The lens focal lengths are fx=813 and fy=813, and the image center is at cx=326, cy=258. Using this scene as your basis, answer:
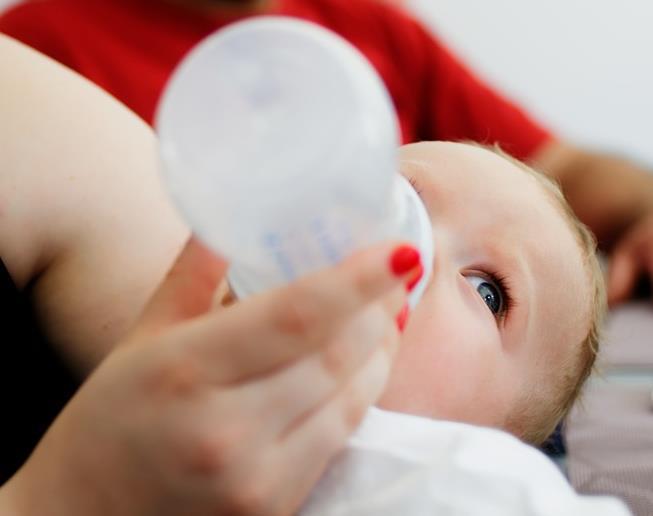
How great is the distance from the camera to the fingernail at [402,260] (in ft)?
1.34

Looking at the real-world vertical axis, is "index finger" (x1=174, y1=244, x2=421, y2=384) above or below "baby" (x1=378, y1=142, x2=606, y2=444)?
above

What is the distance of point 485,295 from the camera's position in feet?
2.34

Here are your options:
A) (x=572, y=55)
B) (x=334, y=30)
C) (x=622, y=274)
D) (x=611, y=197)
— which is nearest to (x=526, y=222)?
(x=622, y=274)

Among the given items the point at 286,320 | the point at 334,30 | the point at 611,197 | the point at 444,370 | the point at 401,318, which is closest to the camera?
the point at 286,320

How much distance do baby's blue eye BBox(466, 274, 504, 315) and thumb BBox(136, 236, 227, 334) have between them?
0.30 meters

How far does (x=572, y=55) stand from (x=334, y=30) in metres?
1.03

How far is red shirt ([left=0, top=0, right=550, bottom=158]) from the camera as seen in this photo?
5.19ft

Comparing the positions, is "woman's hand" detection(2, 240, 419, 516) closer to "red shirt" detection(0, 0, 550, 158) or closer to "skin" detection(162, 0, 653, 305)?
"skin" detection(162, 0, 653, 305)

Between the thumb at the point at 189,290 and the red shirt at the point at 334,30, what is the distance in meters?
1.15

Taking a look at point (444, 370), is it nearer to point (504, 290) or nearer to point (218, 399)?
point (504, 290)

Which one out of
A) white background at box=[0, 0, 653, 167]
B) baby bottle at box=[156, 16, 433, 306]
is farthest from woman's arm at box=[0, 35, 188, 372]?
white background at box=[0, 0, 653, 167]

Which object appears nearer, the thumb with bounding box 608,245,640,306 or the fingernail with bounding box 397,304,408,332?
the fingernail with bounding box 397,304,408,332

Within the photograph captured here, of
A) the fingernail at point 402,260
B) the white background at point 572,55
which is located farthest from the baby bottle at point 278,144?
the white background at point 572,55

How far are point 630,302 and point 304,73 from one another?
45.6 inches
